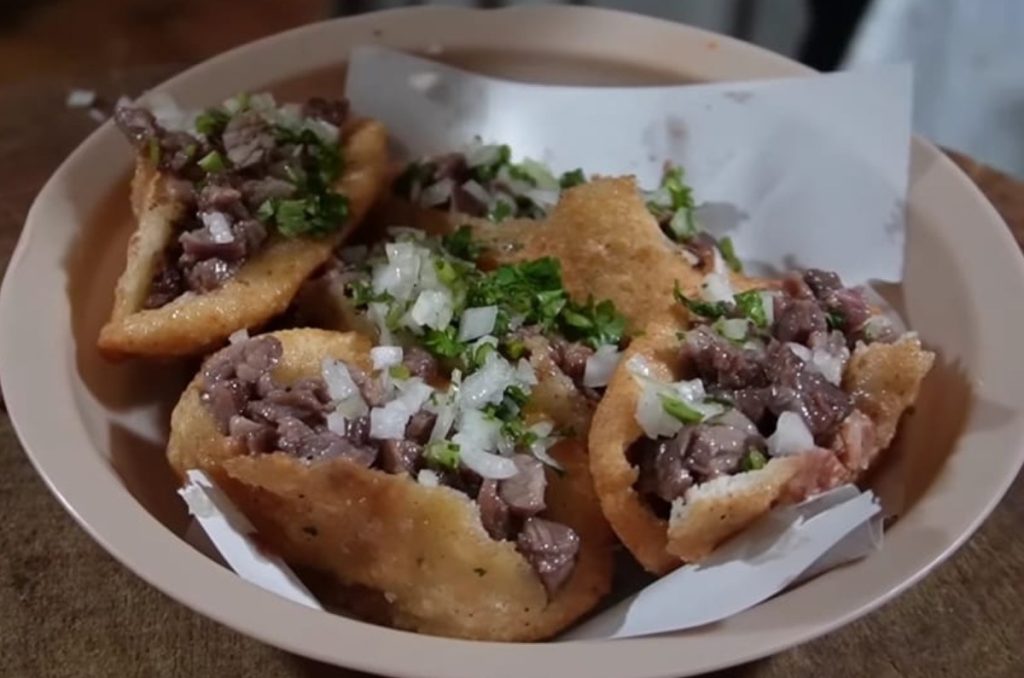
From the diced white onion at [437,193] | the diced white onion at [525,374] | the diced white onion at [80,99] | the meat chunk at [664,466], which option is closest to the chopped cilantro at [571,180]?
the diced white onion at [437,193]

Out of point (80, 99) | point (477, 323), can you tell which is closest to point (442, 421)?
point (477, 323)

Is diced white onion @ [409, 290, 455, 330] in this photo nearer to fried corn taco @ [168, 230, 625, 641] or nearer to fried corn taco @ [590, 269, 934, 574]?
fried corn taco @ [168, 230, 625, 641]

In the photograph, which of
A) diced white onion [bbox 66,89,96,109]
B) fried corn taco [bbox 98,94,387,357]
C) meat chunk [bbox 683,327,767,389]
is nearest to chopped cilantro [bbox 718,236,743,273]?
meat chunk [bbox 683,327,767,389]

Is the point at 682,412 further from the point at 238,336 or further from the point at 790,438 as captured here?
the point at 238,336

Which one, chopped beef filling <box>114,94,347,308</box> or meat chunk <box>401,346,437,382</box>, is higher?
chopped beef filling <box>114,94,347,308</box>

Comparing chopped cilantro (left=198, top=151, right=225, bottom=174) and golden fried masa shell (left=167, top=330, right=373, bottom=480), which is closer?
golden fried masa shell (left=167, top=330, right=373, bottom=480)

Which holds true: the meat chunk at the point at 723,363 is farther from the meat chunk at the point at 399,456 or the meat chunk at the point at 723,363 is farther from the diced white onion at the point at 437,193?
the diced white onion at the point at 437,193
